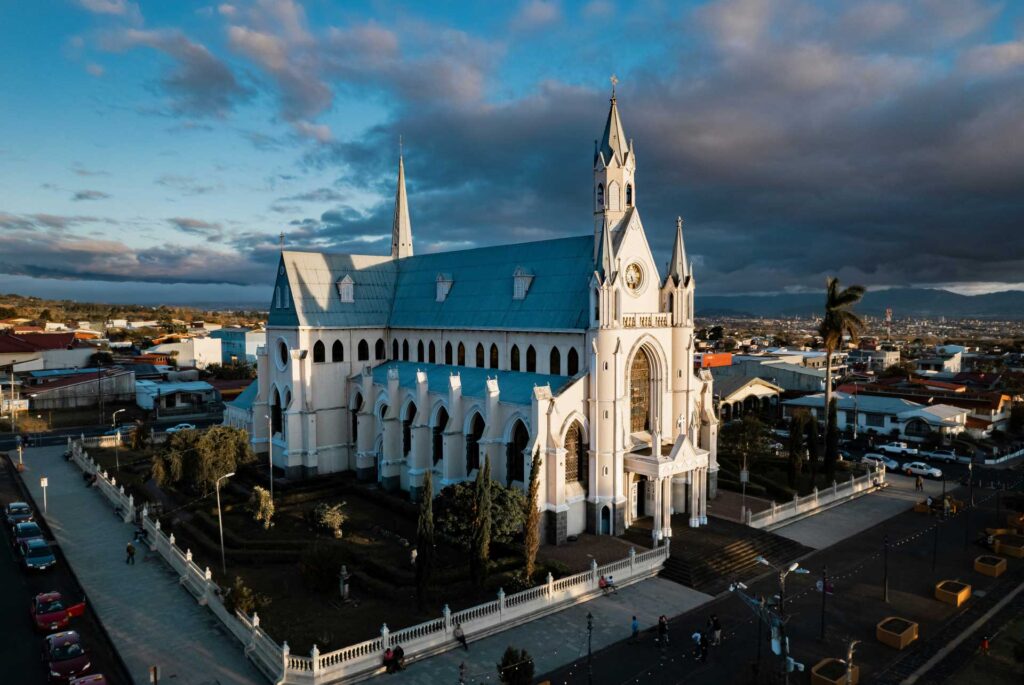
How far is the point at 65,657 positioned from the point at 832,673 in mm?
30812

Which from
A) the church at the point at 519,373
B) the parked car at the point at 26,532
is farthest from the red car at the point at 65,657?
the church at the point at 519,373

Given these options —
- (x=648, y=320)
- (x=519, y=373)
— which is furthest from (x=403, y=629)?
(x=648, y=320)

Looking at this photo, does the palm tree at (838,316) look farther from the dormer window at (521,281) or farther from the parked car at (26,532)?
the parked car at (26,532)

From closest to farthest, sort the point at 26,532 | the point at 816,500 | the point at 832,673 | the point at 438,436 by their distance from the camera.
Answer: the point at 832,673 → the point at 26,532 → the point at 438,436 → the point at 816,500

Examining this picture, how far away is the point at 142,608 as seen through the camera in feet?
103

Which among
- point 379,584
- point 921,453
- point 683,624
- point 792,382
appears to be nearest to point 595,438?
point 683,624

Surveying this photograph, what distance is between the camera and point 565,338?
42.5 m

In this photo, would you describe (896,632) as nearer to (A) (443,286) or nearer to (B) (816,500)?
(B) (816,500)

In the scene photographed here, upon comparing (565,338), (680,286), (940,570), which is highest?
(680,286)

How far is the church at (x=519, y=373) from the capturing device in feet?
131

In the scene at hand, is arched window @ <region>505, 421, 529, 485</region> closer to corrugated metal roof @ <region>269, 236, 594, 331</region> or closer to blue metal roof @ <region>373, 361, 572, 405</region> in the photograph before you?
blue metal roof @ <region>373, 361, 572, 405</region>

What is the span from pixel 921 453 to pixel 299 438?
63.9 meters

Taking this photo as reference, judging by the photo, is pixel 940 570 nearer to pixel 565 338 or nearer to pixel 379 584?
pixel 565 338

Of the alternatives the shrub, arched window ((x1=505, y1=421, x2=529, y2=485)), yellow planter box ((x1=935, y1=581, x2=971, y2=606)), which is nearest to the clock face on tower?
arched window ((x1=505, y1=421, x2=529, y2=485))
